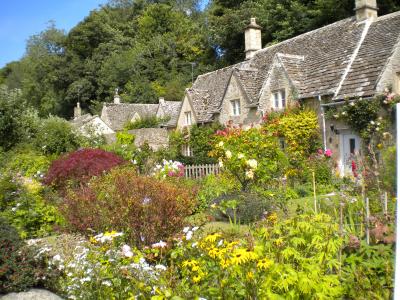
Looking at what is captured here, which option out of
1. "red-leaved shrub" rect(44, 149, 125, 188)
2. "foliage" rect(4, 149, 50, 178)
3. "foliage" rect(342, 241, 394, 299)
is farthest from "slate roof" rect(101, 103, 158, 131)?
"foliage" rect(342, 241, 394, 299)

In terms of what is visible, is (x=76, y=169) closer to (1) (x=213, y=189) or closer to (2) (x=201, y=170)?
(1) (x=213, y=189)

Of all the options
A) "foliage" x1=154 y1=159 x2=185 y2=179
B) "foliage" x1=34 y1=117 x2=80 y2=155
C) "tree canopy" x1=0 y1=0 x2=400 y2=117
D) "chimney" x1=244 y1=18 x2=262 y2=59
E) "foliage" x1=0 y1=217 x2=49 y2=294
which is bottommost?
"foliage" x1=0 y1=217 x2=49 y2=294

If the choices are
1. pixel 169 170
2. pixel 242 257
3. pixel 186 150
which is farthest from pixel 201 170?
pixel 242 257

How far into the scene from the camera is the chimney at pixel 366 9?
2130 cm

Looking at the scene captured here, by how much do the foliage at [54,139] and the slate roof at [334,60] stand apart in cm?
924

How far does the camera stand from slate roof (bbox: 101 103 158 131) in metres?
51.6

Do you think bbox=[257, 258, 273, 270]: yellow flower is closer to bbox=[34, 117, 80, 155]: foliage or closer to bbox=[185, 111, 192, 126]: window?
bbox=[34, 117, 80, 155]: foliage

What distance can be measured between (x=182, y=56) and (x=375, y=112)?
47.5 meters

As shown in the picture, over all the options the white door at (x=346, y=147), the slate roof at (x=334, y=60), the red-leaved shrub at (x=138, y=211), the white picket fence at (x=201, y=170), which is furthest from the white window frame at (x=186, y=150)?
the red-leaved shrub at (x=138, y=211)

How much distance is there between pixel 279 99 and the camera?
73.2ft

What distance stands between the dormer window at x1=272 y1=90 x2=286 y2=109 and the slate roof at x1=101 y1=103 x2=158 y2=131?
100 ft

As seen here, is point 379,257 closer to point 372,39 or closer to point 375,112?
point 375,112

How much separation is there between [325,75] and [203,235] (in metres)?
16.0

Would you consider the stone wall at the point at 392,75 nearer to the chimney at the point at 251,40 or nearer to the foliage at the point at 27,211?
the chimney at the point at 251,40
